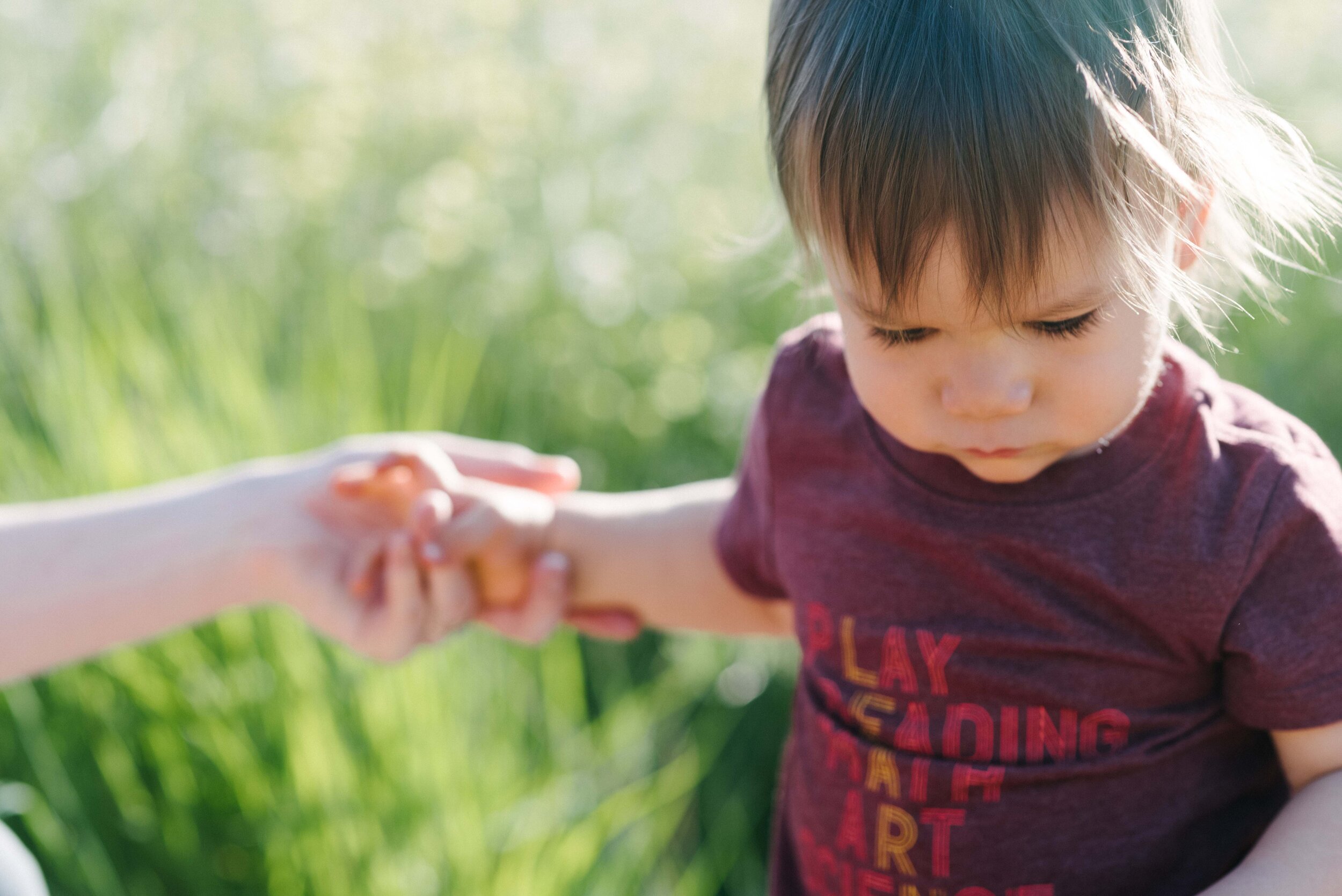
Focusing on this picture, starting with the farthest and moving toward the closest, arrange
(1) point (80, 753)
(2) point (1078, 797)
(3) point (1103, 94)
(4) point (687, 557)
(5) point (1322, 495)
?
(1) point (80, 753), (4) point (687, 557), (2) point (1078, 797), (5) point (1322, 495), (3) point (1103, 94)

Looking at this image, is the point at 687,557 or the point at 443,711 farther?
the point at 443,711

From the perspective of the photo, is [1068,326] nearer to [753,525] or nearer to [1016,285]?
[1016,285]

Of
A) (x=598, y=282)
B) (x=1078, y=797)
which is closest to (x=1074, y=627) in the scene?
(x=1078, y=797)

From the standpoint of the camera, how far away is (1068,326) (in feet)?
3.22

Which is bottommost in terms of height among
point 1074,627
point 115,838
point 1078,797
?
point 115,838

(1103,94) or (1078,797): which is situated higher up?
(1103,94)

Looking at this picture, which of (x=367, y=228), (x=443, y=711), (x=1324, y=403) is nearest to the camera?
(x=443, y=711)

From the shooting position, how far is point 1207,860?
116 centimetres

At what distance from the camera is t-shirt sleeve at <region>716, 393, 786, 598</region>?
53.1 inches

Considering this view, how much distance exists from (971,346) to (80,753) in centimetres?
158

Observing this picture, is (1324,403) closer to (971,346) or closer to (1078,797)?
(1078,797)

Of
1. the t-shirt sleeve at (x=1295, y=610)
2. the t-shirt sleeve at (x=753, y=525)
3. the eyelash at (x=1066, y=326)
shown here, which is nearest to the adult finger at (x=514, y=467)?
the t-shirt sleeve at (x=753, y=525)

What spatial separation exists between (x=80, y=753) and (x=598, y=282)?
136 cm

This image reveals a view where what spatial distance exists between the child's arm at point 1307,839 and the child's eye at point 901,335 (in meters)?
0.48
